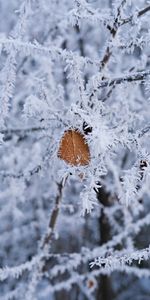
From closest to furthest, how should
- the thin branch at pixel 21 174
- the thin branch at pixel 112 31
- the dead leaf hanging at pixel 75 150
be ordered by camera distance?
the dead leaf hanging at pixel 75 150, the thin branch at pixel 112 31, the thin branch at pixel 21 174

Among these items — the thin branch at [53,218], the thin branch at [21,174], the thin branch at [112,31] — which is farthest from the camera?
the thin branch at [53,218]

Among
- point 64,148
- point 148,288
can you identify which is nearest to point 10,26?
point 64,148

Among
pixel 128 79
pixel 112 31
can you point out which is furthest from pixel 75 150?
pixel 112 31

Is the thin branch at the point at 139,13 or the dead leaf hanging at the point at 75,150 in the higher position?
the thin branch at the point at 139,13

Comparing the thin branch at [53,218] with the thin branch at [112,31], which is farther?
the thin branch at [53,218]

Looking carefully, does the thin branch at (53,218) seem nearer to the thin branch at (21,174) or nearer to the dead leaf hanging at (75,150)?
the thin branch at (21,174)

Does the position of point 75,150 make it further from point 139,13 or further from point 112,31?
point 139,13

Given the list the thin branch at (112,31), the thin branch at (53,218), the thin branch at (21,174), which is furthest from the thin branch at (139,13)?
the thin branch at (53,218)

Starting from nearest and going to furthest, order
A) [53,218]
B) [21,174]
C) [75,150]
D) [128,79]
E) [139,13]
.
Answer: [75,150] → [128,79] → [139,13] → [21,174] → [53,218]

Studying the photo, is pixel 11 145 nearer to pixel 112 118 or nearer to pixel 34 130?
pixel 34 130
